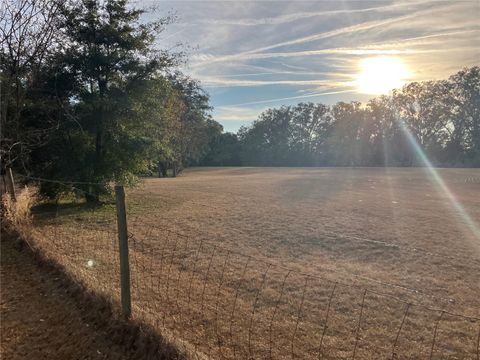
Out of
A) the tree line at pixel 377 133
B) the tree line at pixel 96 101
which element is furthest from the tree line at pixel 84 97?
the tree line at pixel 377 133

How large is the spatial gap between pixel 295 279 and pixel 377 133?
2053 inches

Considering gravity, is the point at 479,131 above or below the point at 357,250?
above

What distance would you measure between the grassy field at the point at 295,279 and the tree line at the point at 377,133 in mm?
43564

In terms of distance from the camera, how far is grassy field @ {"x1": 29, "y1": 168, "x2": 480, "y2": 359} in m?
3.45

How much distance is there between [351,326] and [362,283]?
1.39m

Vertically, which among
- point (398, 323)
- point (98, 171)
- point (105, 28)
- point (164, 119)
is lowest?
point (398, 323)

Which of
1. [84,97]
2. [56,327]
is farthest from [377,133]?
[56,327]

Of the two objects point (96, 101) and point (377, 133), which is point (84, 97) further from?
point (377, 133)

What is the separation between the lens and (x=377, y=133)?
52.5 m

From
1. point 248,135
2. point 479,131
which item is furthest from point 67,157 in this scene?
point 248,135

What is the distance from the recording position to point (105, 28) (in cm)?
1014

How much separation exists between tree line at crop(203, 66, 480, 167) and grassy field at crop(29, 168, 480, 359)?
43.6m

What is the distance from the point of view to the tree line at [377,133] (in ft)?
153

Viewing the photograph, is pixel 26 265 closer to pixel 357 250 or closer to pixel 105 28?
pixel 357 250
